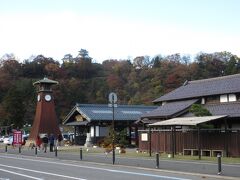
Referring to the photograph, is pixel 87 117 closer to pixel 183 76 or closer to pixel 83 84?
pixel 183 76

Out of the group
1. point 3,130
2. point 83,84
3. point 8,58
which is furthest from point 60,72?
point 3,130

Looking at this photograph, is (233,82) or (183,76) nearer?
(233,82)

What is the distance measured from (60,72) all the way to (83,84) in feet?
26.9

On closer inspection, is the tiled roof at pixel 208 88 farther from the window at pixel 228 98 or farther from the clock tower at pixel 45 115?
the clock tower at pixel 45 115

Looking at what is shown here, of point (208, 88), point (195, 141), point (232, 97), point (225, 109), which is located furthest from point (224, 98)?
point (195, 141)

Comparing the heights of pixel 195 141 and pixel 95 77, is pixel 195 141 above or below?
below

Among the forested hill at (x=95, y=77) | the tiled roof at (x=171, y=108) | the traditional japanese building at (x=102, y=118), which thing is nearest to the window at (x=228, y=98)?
the tiled roof at (x=171, y=108)

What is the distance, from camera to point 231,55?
97438 millimetres

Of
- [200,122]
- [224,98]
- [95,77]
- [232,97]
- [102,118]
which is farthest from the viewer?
[95,77]

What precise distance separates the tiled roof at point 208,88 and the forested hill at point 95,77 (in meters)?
35.4

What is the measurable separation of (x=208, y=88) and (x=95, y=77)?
94244 mm

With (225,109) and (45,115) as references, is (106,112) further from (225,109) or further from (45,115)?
(225,109)

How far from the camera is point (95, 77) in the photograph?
134 metres

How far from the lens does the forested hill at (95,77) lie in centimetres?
8450
